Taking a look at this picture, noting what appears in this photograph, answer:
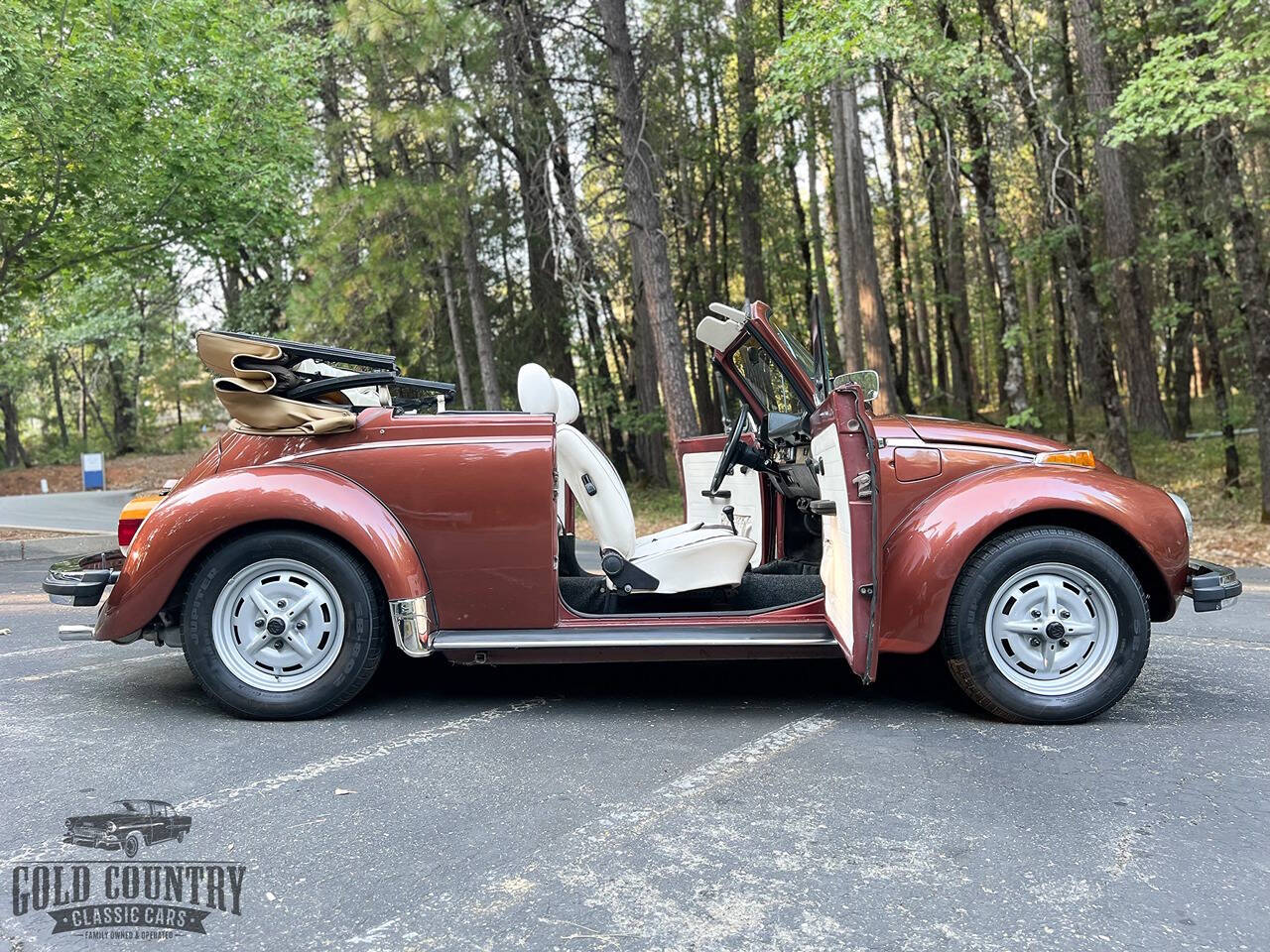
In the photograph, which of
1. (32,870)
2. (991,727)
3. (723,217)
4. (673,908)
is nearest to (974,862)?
(673,908)

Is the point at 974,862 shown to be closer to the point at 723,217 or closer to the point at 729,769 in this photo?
the point at 729,769

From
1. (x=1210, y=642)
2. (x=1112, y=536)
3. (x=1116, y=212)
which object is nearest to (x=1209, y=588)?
(x=1112, y=536)

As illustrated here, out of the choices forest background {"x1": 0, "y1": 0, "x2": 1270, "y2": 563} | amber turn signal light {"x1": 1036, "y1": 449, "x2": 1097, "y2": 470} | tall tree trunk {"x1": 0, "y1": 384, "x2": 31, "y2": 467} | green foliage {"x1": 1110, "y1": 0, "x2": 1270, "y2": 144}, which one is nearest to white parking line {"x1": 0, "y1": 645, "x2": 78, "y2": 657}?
amber turn signal light {"x1": 1036, "y1": 449, "x2": 1097, "y2": 470}

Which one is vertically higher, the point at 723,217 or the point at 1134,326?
the point at 723,217

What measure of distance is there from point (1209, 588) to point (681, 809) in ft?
8.18

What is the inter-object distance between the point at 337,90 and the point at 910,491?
1575cm

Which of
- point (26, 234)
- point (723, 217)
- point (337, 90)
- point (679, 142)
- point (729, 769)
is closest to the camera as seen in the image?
point (729, 769)

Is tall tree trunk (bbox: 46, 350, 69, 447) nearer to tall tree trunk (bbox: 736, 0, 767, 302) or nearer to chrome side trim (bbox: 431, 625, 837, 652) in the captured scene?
tall tree trunk (bbox: 736, 0, 767, 302)

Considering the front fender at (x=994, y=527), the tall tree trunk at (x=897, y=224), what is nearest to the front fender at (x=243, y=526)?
the front fender at (x=994, y=527)

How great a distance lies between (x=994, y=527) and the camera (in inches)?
142

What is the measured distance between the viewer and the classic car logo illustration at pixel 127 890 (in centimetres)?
222

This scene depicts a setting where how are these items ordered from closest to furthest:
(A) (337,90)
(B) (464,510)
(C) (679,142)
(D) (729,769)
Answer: (D) (729,769)
(B) (464,510)
(A) (337,90)
(C) (679,142)

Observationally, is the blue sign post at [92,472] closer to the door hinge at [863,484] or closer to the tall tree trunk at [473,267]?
the tall tree trunk at [473,267]

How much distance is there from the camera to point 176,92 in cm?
1241
